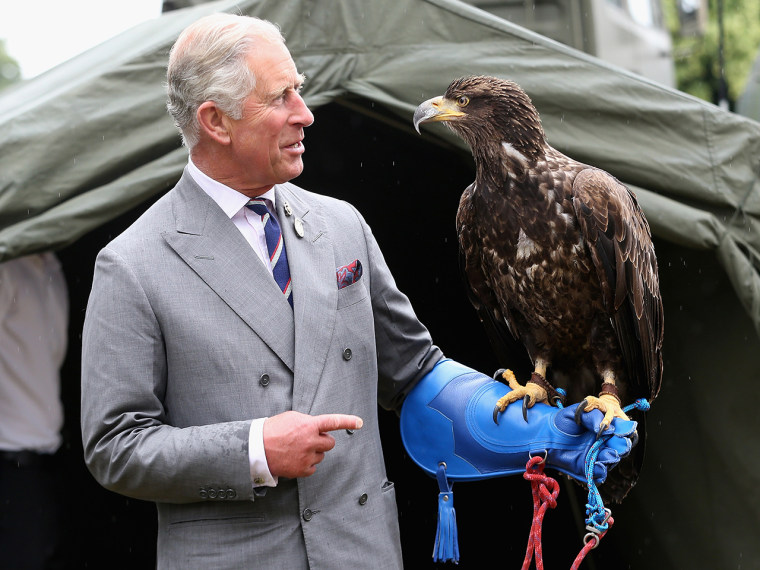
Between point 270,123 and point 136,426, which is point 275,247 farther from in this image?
point 136,426

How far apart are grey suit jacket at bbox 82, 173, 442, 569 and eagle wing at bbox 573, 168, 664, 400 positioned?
2.14ft

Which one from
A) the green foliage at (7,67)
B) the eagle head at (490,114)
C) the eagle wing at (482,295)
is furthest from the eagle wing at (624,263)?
the green foliage at (7,67)

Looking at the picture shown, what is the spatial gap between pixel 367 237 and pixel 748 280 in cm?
144

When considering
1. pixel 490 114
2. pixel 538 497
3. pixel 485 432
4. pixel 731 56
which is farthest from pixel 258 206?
pixel 731 56

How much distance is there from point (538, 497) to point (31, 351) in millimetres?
2316

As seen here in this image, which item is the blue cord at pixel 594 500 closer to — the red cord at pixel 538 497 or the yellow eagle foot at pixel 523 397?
the red cord at pixel 538 497

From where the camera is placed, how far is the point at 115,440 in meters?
1.83

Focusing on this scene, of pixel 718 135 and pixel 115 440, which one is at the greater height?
pixel 718 135

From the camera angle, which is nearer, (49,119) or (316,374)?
(316,374)

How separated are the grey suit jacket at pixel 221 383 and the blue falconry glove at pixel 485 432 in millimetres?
250

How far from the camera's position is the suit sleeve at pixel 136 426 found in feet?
5.93

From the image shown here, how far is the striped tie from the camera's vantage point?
2061mm

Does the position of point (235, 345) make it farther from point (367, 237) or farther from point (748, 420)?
point (748, 420)

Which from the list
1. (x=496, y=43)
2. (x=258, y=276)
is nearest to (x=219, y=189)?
(x=258, y=276)
